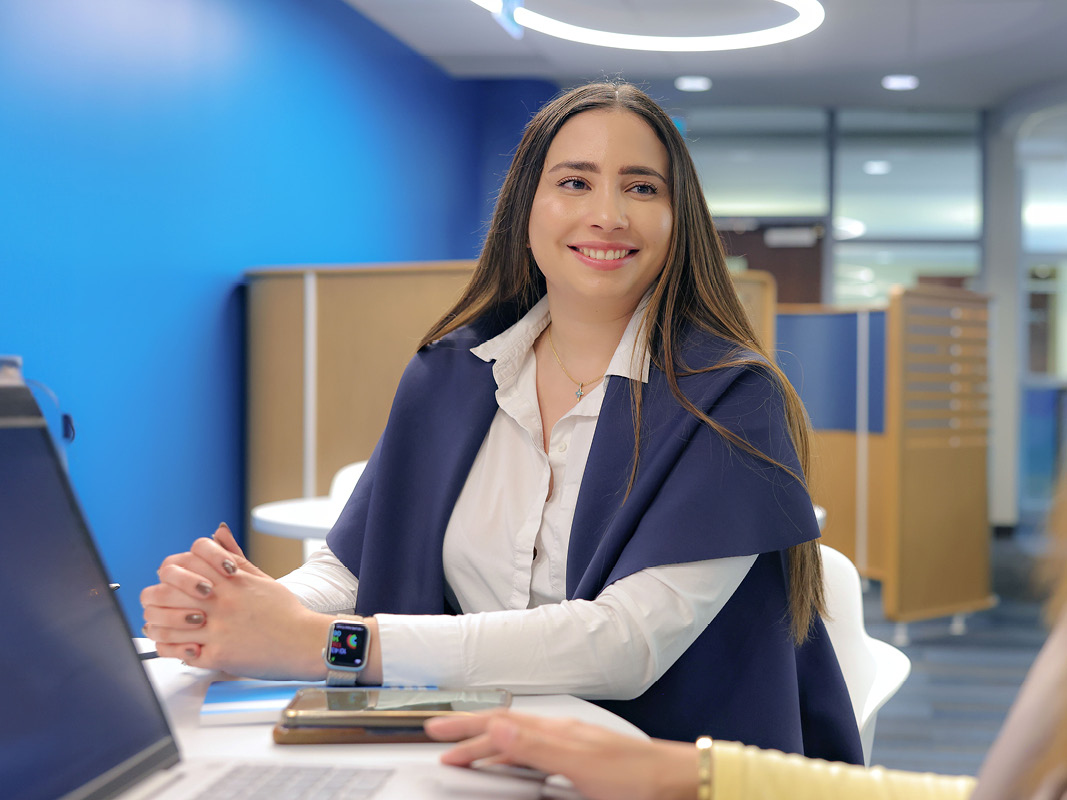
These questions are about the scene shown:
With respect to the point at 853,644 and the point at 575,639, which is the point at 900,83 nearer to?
the point at 853,644

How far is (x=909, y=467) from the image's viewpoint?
16.8 feet

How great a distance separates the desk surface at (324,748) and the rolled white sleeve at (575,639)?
65mm

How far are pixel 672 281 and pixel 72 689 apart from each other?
39.9 inches

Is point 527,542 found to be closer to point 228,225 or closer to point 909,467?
point 228,225

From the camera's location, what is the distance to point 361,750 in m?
0.86

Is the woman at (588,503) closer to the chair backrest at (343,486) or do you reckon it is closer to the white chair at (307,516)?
the white chair at (307,516)

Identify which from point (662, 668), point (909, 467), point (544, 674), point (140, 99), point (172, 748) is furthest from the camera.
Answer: point (909, 467)

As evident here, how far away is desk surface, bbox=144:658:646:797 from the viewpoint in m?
0.80

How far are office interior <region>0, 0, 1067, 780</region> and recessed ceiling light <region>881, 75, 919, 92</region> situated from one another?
0.57ft

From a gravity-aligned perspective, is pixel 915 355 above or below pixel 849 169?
below

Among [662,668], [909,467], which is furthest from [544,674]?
[909,467]

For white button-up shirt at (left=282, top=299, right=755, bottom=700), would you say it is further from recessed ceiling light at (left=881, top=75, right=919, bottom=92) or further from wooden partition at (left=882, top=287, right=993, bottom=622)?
recessed ceiling light at (left=881, top=75, right=919, bottom=92)

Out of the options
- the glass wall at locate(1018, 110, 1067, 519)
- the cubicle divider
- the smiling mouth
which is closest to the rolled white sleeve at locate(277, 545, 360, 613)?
the smiling mouth

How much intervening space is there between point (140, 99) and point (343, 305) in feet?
3.47
